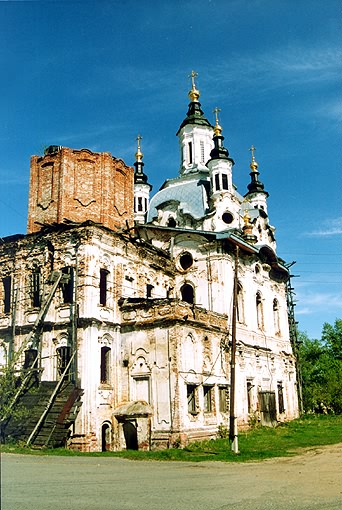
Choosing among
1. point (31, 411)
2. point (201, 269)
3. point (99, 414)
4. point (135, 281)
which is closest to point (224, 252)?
point (201, 269)

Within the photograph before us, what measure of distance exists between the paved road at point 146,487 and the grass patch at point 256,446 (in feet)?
11.3

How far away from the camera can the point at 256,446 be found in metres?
22.8

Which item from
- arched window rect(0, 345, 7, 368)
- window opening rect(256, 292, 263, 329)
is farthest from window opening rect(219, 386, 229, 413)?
arched window rect(0, 345, 7, 368)

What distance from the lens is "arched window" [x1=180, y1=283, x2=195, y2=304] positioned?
32.0 m

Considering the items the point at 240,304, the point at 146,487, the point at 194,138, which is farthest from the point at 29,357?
the point at 194,138

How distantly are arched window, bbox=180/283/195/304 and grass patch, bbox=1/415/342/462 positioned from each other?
8766 mm

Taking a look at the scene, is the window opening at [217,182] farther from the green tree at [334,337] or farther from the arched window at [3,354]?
the green tree at [334,337]

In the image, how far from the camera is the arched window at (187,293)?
105 feet

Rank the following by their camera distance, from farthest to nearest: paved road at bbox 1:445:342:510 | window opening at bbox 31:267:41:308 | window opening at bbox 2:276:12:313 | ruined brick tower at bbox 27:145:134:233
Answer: window opening at bbox 2:276:12:313 < ruined brick tower at bbox 27:145:134:233 < window opening at bbox 31:267:41:308 < paved road at bbox 1:445:342:510

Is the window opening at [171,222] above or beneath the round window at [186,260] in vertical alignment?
above

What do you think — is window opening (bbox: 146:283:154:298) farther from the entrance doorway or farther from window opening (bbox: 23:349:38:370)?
the entrance doorway

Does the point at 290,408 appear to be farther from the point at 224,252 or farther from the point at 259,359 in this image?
the point at 224,252

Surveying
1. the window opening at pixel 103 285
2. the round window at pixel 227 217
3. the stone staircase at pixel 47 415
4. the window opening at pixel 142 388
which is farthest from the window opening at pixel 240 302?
the stone staircase at pixel 47 415

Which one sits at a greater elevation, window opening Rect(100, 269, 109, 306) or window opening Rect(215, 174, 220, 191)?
window opening Rect(215, 174, 220, 191)
